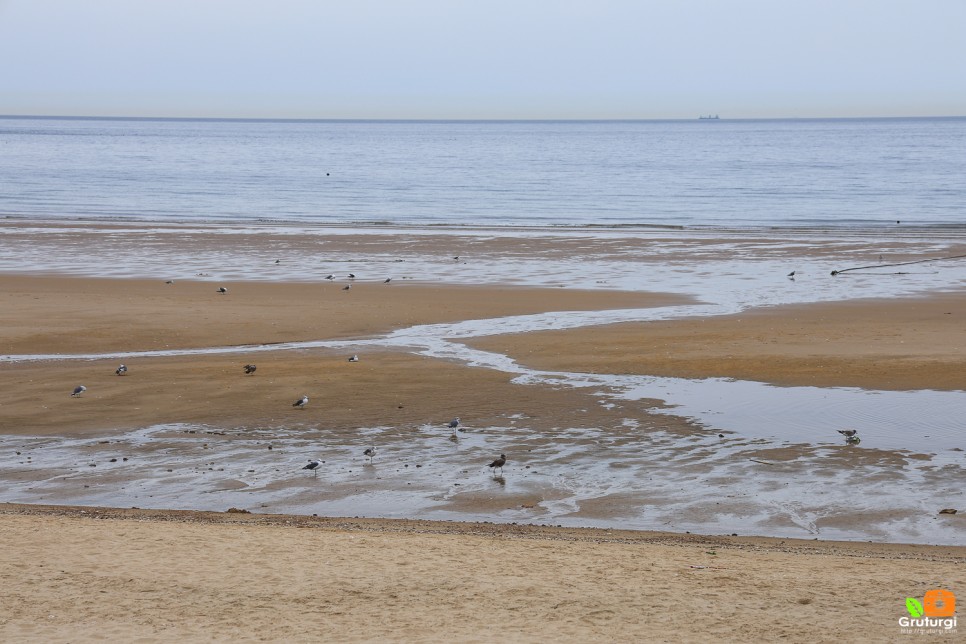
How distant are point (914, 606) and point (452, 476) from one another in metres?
5.54

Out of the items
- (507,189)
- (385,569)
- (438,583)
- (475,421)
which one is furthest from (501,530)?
(507,189)

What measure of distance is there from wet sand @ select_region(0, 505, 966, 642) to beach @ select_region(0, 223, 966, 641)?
0.10ft

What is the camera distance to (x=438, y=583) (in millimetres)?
8227

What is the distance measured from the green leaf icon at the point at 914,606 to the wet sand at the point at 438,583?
0.20ft

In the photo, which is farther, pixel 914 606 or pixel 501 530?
pixel 501 530

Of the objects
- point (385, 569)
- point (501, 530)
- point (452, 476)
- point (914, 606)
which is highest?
point (914, 606)

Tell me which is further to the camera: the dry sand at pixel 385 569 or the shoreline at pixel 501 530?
the shoreline at pixel 501 530

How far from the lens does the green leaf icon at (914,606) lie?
746 centimetres

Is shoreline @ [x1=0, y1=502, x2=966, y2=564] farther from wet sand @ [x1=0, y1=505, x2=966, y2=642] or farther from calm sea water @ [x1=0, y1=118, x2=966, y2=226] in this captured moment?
calm sea water @ [x1=0, y1=118, x2=966, y2=226]

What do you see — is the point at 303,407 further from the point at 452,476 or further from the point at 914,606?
the point at 914,606

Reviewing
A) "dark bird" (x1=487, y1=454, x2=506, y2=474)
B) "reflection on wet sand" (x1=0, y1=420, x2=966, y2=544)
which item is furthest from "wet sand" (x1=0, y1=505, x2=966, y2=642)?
"dark bird" (x1=487, y1=454, x2=506, y2=474)

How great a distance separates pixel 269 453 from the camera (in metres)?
12.9

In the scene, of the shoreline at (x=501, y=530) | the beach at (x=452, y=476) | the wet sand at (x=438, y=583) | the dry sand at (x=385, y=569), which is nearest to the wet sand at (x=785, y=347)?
the beach at (x=452, y=476)

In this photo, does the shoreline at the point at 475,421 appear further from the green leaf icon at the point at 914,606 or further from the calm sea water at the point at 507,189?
the calm sea water at the point at 507,189
